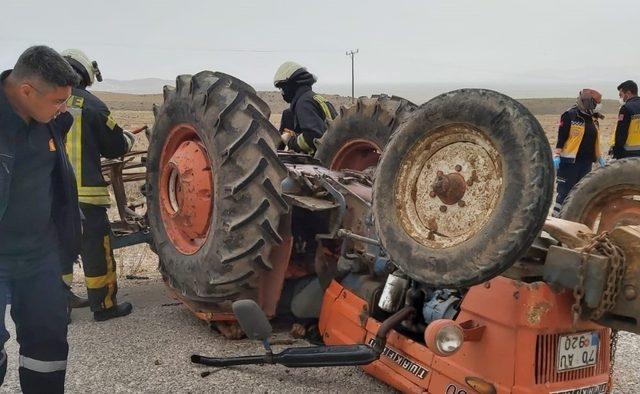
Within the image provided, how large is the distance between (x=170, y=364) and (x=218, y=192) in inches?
41.7

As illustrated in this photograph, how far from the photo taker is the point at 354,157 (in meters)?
5.49

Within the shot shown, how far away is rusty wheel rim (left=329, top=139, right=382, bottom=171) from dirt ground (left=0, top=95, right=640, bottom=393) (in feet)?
5.91

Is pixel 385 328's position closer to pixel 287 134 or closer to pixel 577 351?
pixel 577 351

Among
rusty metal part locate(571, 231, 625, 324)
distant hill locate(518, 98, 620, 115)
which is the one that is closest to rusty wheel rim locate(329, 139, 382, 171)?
rusty metal part locate(571, 231, 625, 324)

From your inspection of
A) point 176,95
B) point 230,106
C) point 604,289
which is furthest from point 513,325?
point 176,95

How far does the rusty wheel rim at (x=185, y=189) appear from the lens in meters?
4.04

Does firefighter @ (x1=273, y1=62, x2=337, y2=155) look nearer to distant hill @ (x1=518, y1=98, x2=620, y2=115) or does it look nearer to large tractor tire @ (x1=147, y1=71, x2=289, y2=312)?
large tractor tire @ (x1=147, y1=71, x2=289, y2=312)

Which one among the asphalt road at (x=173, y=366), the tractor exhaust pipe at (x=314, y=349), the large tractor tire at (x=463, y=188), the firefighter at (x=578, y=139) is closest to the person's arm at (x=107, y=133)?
the asphalt road at (x=173, y=366)

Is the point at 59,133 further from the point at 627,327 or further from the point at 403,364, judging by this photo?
the point at 627,327

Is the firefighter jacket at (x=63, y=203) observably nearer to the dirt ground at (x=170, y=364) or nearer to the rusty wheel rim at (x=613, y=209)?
the dirt ground at (x=170, y=364)

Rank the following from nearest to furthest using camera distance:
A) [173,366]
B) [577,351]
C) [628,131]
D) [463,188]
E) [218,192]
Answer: [463,188] → [577,351] → [173,366] → [218,192] → [628,131]

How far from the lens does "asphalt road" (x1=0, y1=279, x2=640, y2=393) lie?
3.44 meters

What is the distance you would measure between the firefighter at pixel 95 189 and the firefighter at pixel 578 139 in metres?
5.97

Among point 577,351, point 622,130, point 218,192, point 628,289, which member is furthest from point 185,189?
point 622,130
